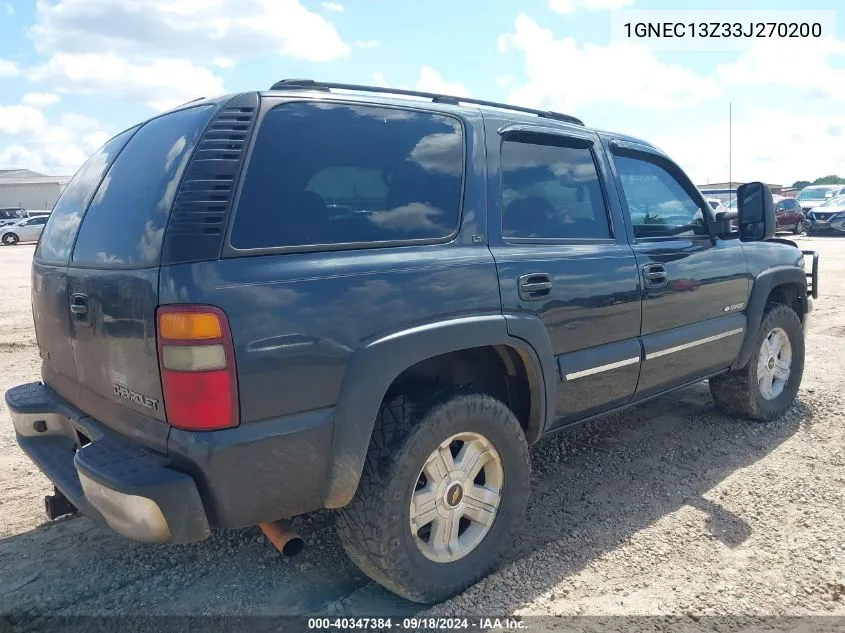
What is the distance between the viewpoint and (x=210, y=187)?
2111 mm

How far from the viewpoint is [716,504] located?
341 cm

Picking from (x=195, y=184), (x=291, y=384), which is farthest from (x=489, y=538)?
(x=195, y=184)

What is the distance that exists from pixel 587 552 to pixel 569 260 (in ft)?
4.30

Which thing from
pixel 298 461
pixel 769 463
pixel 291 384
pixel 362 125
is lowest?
pixel 769 463

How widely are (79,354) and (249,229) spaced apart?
93 centimetres

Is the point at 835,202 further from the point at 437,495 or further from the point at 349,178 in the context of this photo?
the point at 349,178

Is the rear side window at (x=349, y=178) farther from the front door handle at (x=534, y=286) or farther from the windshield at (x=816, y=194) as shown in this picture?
the windshield at (x=816, y=194)

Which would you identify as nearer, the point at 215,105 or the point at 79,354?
the point at 215,105

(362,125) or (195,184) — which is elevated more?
(362,125)

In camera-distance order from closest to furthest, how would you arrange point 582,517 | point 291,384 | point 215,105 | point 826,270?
point 291,384
point 215,105
point 582,517
point 826,270

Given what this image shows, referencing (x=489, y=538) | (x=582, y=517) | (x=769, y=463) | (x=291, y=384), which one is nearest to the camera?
(x=291, y=384)

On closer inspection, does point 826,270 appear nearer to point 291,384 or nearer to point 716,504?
point 716,504

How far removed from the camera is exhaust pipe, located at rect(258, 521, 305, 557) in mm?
2295

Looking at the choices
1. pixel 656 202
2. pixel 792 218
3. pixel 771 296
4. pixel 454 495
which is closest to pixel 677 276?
pixel 656 202
